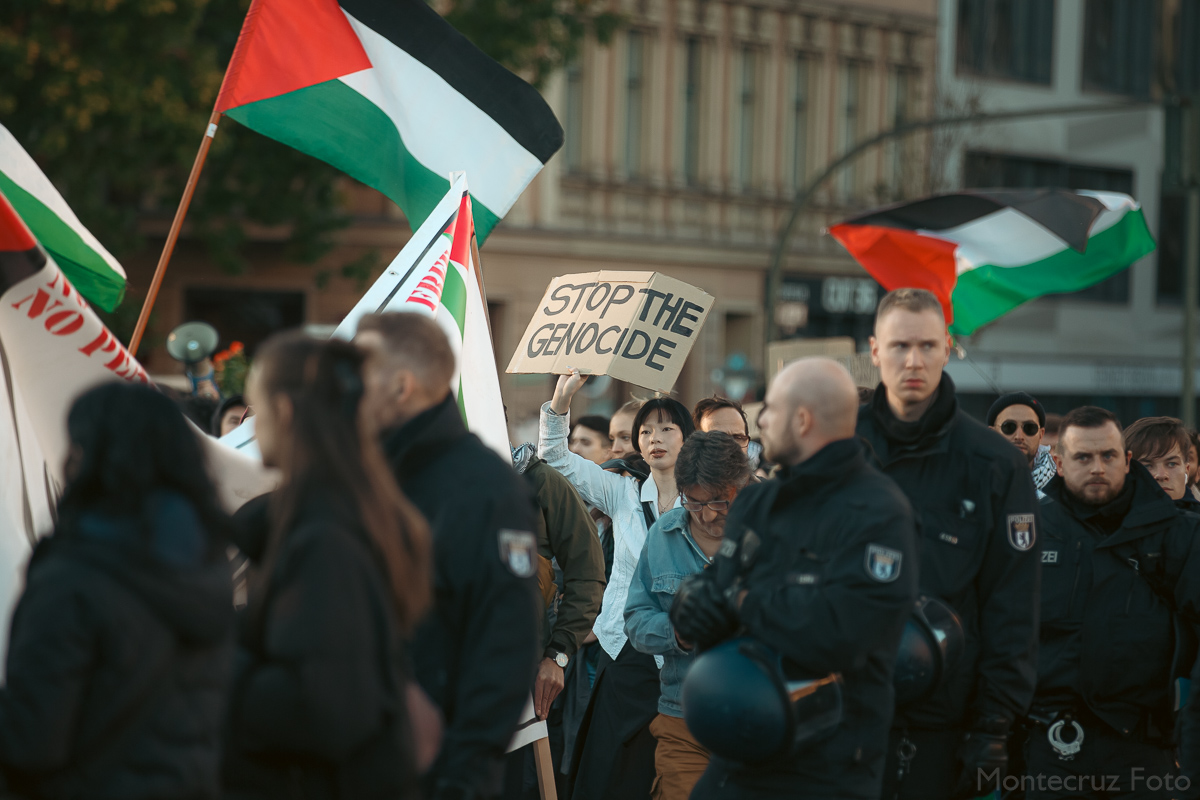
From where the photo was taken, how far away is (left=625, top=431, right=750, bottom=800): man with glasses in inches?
213

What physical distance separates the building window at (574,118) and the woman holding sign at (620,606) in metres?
20.5

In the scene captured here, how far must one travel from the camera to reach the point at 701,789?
13.5ft

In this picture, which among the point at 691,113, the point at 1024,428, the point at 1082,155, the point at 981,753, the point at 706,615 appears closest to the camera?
the point at 706,615

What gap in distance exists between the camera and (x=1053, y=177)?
110 ft

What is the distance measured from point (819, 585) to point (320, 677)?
1.55 m

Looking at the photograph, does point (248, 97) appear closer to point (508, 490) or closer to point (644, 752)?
point (644, 752)

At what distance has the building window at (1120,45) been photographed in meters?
35.5

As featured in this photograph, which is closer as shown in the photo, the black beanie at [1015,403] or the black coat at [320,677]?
the black coat at [320,677]

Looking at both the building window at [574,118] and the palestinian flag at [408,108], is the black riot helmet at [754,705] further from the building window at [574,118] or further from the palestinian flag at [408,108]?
the building window at [574,118]

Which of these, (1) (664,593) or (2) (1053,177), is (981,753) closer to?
(1) (664,593)

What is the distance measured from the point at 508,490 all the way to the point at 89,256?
4.97 meters

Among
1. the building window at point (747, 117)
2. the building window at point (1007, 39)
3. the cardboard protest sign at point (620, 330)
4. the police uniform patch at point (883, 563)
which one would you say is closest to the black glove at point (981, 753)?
the police uniform patch at point (883, 563)

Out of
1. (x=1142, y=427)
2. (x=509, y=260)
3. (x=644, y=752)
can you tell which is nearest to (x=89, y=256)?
(x=644, y=752)

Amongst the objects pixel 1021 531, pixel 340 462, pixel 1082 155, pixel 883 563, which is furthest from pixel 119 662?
pixel 1082 155
